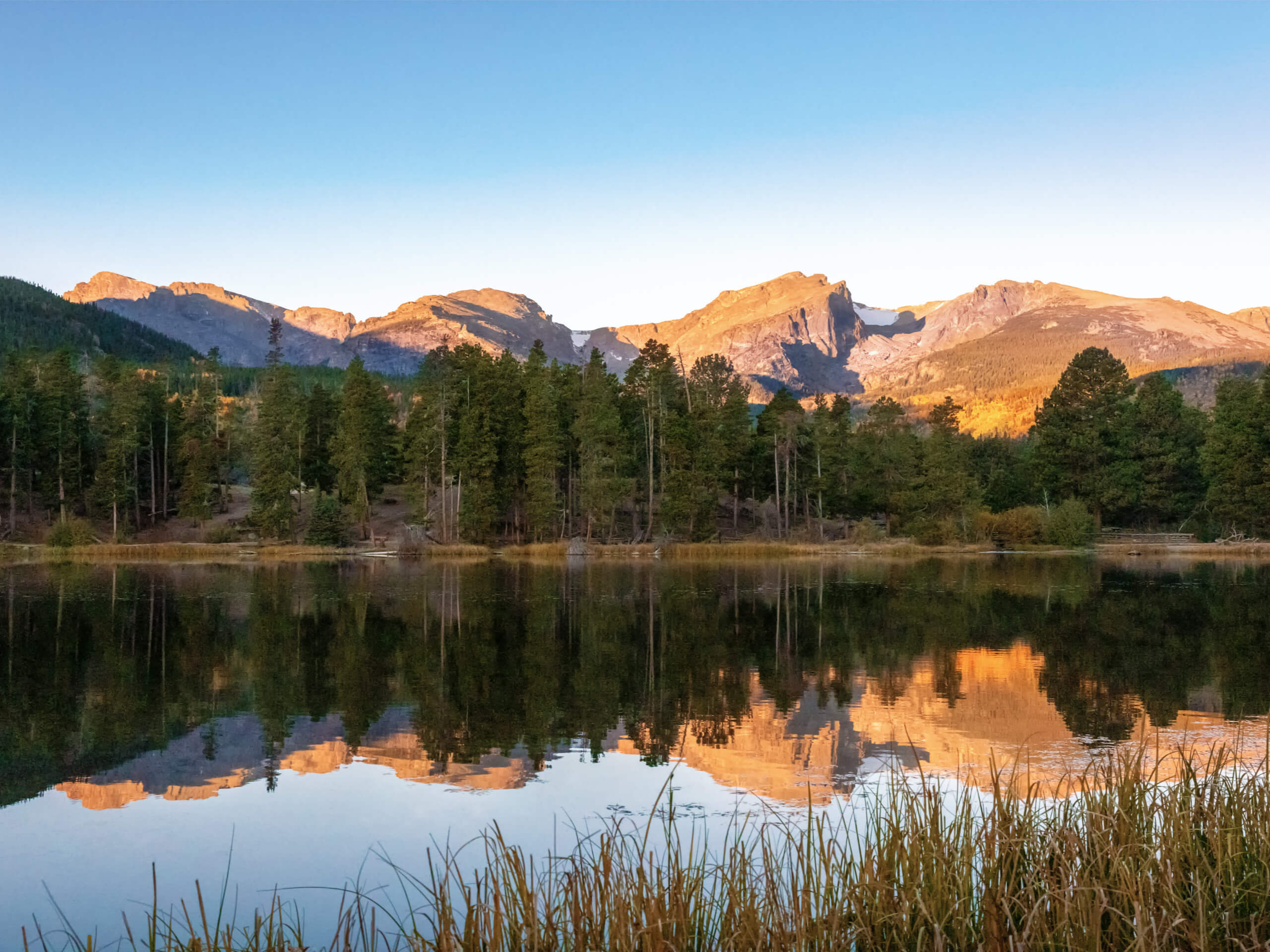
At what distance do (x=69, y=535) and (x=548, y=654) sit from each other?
55.3 metres

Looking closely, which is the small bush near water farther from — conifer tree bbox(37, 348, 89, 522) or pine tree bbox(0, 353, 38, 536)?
conifer tree bbox(37, 348, 89, 522)

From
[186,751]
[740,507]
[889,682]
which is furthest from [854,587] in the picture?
[740,507]

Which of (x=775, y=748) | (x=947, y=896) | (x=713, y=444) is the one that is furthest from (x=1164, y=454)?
(x=947, y=896)

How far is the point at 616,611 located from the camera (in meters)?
33.4

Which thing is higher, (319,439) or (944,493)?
(319,439)

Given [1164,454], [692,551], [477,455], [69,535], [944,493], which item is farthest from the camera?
[1164,454]

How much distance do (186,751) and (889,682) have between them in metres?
13.4

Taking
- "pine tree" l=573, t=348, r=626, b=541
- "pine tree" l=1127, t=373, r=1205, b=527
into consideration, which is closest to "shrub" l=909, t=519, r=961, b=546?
"pine tree" l=1127, t=373, r=1205, b=527

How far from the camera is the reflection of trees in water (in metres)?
16.5

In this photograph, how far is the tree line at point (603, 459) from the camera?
235ft

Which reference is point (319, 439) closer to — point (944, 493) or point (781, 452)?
point (781, 452)

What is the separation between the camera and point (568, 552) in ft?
225

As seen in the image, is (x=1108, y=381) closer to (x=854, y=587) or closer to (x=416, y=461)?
(x=854, y=587)

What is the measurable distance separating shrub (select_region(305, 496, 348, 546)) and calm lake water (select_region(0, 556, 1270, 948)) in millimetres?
30927
